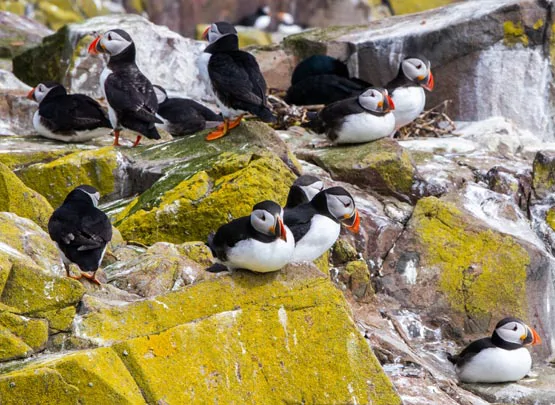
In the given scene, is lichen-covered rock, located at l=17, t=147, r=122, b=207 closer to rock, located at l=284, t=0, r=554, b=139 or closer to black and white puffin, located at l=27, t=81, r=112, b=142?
black and white puffin, located at l=27, t=81, r=112, b=142

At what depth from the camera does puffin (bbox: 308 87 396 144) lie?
916 centimetres

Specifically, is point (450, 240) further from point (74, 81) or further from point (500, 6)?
point (74, 81)

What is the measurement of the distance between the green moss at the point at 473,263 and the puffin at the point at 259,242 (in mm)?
2930

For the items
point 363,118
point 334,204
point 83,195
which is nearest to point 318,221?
point 334,204

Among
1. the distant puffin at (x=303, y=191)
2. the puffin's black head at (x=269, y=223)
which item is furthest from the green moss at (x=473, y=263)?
the puffin's black head at (x=269, y=223)

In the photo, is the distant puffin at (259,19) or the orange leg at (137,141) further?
the distant puffin at (259,19)

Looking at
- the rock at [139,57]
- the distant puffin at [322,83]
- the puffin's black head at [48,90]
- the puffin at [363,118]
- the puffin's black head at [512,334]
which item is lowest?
the rock at [139,57]

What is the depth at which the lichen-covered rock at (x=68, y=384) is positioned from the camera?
4.76 metres

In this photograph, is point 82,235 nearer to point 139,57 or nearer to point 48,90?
point 48,90

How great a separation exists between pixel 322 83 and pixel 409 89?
4.29 ft

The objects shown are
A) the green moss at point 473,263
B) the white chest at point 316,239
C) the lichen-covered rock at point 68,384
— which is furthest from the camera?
the green moss at point 473,263

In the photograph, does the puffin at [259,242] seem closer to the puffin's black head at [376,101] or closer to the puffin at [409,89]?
the puffin's black head at [376,101]

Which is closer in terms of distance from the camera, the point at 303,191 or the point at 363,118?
the point at 303,191

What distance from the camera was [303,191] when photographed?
291 inches
